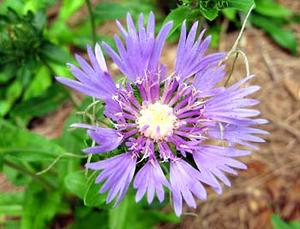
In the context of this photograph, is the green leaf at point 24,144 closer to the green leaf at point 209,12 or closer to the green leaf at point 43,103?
the green leaf at point 43,103

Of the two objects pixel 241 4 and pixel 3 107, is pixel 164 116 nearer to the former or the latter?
pixel 241 4

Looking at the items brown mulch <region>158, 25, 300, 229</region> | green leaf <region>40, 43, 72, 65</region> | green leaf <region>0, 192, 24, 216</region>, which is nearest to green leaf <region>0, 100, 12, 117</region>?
green leaf <region>40, 43, 72, 65</region>

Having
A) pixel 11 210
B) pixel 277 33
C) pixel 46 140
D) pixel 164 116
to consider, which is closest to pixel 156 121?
pixel 164 116

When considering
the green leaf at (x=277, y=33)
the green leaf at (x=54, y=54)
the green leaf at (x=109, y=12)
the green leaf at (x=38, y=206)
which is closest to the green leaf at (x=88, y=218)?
the green leaf at (x=38, y=206)

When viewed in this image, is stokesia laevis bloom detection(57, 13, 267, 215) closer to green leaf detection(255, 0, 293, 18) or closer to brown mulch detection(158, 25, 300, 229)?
brown mulch detection(158, 25, 300, 229)

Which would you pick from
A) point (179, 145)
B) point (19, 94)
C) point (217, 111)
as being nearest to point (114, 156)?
point (179, 145)

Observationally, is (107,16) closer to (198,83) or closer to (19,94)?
(19,94)
